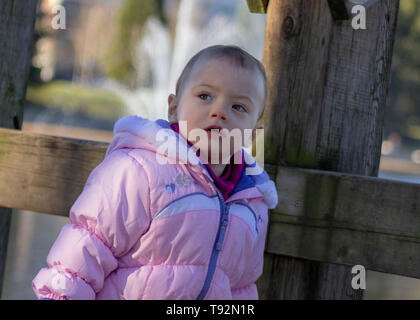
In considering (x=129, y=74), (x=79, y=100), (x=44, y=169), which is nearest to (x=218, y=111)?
(x=44, y=169)

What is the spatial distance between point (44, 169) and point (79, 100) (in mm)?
22567

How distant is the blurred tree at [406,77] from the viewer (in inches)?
1358

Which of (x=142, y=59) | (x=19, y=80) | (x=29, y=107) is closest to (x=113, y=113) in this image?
(x=29, y=107)

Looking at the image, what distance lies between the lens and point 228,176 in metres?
1.74

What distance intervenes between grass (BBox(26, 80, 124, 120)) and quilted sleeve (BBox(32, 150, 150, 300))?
21043mm

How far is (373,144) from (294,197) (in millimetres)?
308

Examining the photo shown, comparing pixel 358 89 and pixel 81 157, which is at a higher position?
pixel 358 89

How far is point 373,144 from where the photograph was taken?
74.8 inches

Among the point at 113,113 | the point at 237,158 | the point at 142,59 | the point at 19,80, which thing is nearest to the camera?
the point at 237,158

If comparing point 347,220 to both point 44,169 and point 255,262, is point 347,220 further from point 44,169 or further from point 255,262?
point 44,169

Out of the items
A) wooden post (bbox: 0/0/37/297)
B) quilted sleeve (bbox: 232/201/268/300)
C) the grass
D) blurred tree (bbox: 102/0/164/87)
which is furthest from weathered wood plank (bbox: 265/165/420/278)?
A: blurred tree (bbox: 102/0/164/87)

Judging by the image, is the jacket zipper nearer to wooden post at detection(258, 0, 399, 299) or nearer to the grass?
wooden post at detection(258, 0, 399, 299)

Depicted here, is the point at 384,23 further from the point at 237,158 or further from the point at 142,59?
the point at 142,59

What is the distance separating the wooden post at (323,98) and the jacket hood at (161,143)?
0.23 meters
